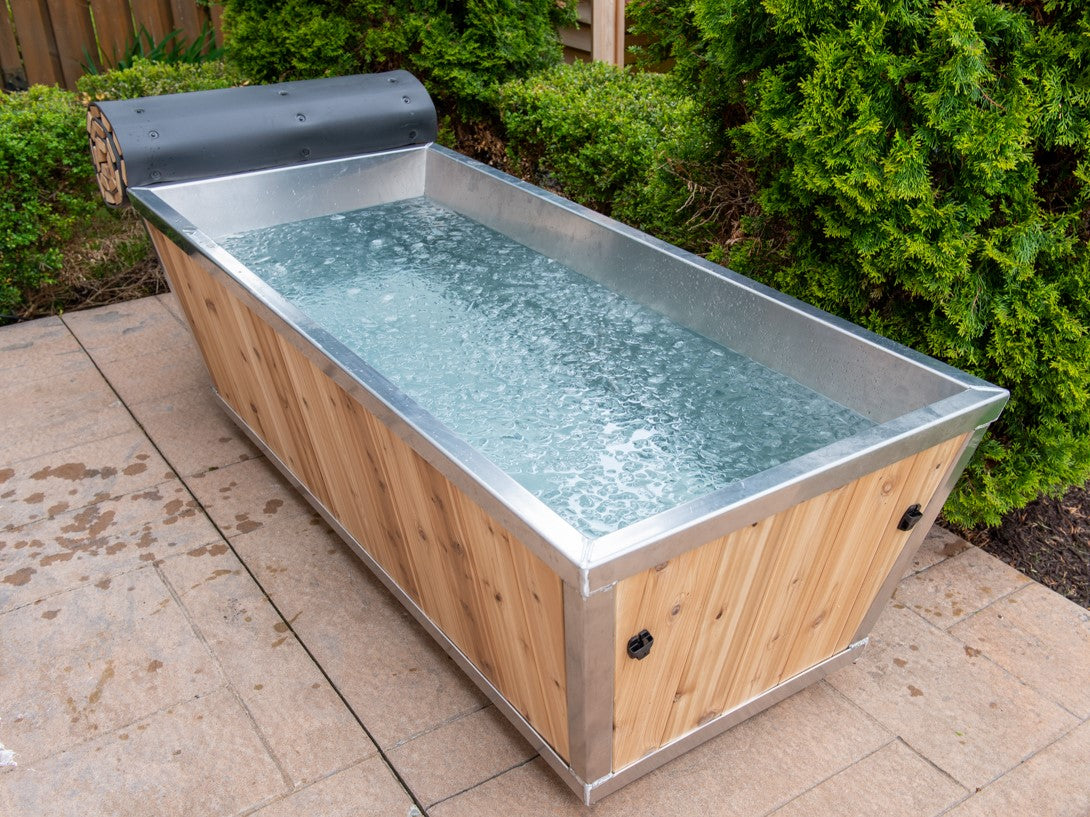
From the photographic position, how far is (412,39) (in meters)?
4.17

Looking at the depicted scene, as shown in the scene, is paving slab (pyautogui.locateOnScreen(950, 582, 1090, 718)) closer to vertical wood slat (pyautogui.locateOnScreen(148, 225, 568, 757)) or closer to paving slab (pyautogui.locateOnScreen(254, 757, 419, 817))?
vertical wood slat (pyautogui.locateOnScreen(148, 225, 568, 757))

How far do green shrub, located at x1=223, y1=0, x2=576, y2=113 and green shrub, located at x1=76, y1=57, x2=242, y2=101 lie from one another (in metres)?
0.19

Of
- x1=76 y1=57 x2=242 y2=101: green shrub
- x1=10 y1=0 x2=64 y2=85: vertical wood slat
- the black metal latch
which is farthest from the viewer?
x1=10 y1=0 x2=64 y2=85: vertical wood slat

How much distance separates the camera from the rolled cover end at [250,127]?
2977 mm

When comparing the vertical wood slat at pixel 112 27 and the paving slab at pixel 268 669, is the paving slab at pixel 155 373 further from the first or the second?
the vertical wood slat at pixel 112 27

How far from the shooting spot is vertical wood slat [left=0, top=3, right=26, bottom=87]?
202 inches

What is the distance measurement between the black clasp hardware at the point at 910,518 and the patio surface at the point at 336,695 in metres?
0.51

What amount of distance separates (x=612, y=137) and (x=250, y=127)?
1.30 metres

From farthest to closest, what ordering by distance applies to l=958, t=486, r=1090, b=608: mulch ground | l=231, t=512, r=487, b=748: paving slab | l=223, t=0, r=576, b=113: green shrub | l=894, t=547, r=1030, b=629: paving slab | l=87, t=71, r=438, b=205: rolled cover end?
1. l=223, t=0, r=576, b=113: green shrub
2. l=87, t=71, r=438, b=205: rolled cover end
3. l=958, t=486, r=1090, b=608: mulch ground
4. l=894, t=547, r=1030, b=629: paving slab
5. l=231, t=512, r=487, b=748: paving slab

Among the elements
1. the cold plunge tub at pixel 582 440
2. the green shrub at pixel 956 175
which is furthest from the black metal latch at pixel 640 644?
the green shrub at pixel 956 175

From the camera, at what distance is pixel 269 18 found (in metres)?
4.23

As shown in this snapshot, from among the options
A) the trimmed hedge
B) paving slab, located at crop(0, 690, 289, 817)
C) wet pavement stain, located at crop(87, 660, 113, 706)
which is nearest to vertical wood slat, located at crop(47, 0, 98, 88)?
the trimmed hedge

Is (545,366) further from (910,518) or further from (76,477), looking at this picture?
(76,477)

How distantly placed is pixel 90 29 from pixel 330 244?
3.31 m
